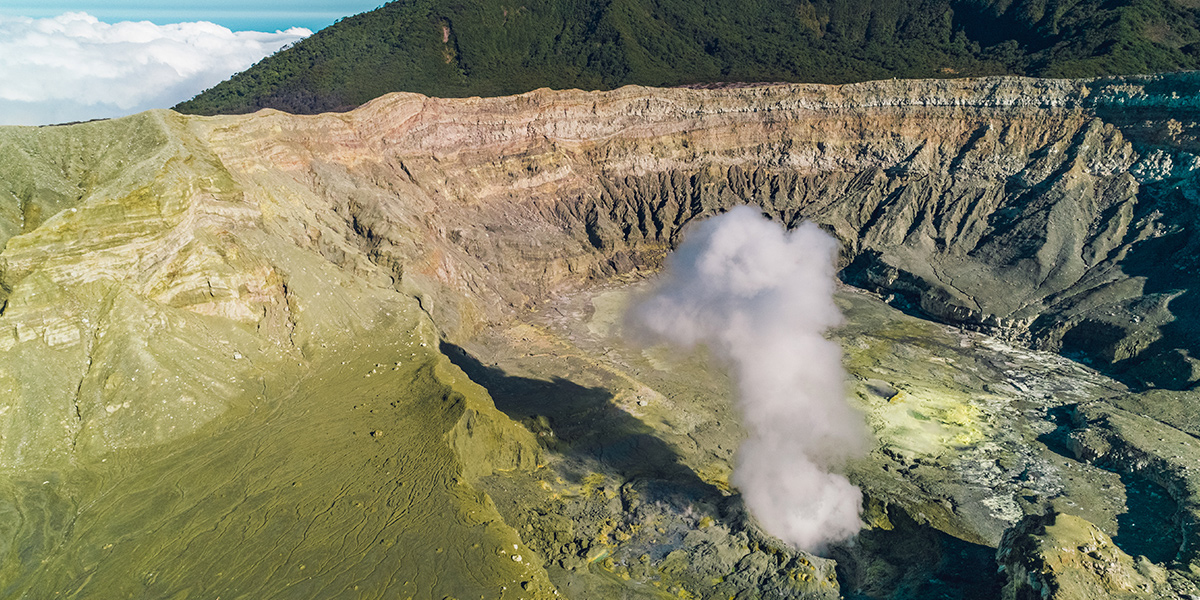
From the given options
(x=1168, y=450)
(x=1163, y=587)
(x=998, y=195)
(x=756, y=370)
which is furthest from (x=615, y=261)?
(x=1163, y=587)

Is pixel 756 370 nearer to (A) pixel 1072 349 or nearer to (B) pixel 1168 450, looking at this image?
(B) pixel 1168 450

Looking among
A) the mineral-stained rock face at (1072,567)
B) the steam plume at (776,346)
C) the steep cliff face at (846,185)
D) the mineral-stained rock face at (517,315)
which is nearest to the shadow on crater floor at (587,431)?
the mineral-stained rock face at (517,315)

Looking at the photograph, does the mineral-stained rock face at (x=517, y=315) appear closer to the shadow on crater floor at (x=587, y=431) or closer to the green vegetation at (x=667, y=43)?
the shadow on crater floor at (x=587, y=431)

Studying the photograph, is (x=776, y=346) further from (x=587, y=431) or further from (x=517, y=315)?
(x=517, y=315)

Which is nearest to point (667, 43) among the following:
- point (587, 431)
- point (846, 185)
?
point (846, 185)

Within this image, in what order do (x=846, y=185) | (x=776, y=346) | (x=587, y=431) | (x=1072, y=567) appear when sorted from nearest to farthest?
(x=1072, y=567), (x=587, y=431), (x=776, y=346), (x=846, y=185)

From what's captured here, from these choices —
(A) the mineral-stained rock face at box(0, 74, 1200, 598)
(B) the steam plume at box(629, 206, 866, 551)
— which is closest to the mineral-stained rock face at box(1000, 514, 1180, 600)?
(A) the mineral-stained rock face at box(0, 74, 1200, 598)

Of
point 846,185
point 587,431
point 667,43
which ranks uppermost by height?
point 667,43
